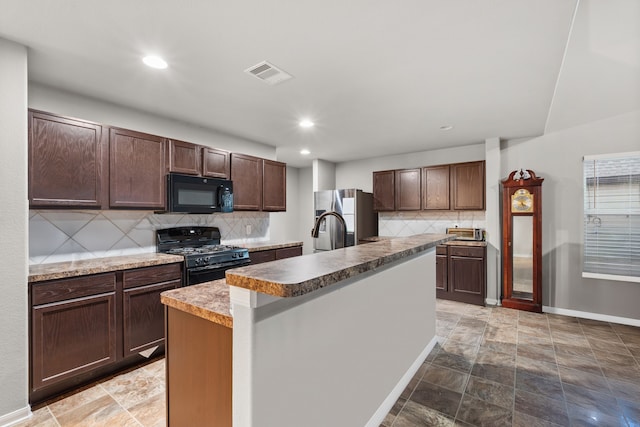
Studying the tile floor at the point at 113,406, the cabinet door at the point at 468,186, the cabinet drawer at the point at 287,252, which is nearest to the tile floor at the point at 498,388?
the tile floor at the point at 113,406

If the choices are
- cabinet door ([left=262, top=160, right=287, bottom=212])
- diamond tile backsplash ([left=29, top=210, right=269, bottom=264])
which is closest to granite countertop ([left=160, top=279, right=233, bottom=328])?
diamond tile backsplash ([left=29, top=210, right=269, bottom=264])

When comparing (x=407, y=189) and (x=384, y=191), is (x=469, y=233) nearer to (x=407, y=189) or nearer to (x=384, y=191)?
(x=407, y=189)

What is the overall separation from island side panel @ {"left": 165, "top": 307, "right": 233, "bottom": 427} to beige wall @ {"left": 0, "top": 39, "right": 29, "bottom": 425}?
1.30 m

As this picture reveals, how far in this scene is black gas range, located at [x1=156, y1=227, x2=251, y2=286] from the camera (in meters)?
2.81

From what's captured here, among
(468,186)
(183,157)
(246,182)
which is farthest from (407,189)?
(183,157)

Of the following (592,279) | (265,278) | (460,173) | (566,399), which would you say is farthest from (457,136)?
(265,278)

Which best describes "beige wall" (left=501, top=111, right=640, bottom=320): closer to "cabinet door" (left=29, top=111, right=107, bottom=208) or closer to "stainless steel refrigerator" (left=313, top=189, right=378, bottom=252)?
"stainless steel refrigerator" (left=313, top=189, right=378, bottom=252)

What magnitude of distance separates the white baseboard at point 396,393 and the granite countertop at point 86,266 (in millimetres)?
2097

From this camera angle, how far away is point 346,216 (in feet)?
16.8

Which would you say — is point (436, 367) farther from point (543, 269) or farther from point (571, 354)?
point (543, 269)

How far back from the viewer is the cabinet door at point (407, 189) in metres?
4.87

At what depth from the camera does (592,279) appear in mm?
3643

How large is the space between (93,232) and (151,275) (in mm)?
757

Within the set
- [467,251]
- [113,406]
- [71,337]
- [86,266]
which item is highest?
[86,266]
